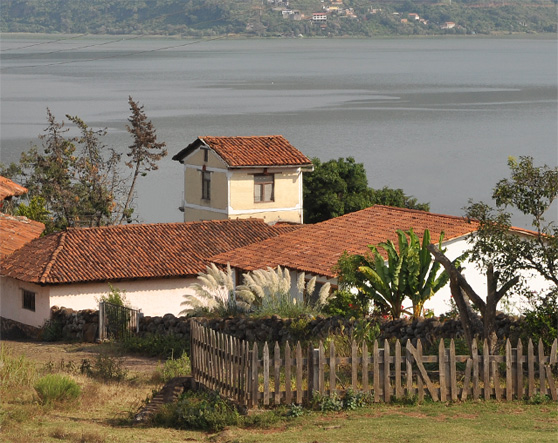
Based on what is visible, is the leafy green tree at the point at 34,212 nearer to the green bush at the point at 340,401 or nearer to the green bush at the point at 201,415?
the green bush at the point at 201,415

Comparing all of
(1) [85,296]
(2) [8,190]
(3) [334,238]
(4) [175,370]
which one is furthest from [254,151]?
(4) [175,370]

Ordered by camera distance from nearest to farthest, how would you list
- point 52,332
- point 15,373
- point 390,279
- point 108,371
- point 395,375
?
point 395,375 → point 15,373 → point 108,371 → point 390,279 → point 52,332

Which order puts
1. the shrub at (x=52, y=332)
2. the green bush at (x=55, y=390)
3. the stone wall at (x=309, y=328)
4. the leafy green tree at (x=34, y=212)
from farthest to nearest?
1. the leafy green tree at (x=34, y=212)
2. the shrub at (x=52, y=332)
3. the stone wall at (x=309, y=328)
4. the green bush at (x=55, y=390)

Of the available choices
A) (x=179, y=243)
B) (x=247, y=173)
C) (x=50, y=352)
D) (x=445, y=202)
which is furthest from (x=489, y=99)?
(x=50, y=352)

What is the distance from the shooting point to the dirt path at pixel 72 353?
2419 cm

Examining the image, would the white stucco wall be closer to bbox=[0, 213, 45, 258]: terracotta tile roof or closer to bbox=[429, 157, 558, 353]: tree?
bbox=[0, 213, 45, 258]: terracotta tile roof

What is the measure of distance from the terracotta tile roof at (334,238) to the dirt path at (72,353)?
5.88 m

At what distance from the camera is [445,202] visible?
76062mm

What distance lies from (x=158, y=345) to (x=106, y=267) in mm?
9628

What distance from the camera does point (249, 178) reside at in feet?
166

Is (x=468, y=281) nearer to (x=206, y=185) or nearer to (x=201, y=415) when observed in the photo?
(x=201, y=415)

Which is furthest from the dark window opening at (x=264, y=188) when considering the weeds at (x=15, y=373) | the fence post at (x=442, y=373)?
the fence post at (x=442, y=373)

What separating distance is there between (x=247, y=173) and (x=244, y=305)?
25239 millimetres

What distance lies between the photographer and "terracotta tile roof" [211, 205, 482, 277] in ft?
101
